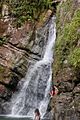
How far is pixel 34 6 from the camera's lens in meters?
27.2

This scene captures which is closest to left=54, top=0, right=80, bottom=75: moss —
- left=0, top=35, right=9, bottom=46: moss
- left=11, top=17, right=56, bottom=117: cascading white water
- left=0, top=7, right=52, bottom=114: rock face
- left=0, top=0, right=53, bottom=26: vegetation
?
left=11, top=17, right=56, bottom=117: cascading white water

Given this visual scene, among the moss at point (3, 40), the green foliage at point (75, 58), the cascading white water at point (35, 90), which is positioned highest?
the green foliage at point (75, 58)

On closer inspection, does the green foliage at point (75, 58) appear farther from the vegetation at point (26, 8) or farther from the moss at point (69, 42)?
the vegetation at point (26, 8)

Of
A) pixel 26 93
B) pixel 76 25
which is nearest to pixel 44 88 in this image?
pixel 26 93

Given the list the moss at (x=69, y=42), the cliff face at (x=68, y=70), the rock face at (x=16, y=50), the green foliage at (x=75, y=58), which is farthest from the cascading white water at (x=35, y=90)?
the green foliage at (x=75, y=58)

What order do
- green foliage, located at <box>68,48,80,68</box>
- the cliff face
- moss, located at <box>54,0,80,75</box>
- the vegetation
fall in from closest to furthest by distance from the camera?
the cliff face → green foliage, located at <box>68,48,80,68</box> → moss, located at <box>54,0,80,75</box> → the vegetation

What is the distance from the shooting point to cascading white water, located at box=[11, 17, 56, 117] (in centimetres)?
2302

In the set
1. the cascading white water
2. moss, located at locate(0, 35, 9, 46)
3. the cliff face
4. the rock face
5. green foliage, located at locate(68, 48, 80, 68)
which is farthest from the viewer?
moss, located at locate(0, 35, 9, 46)

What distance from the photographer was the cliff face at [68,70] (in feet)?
52.5

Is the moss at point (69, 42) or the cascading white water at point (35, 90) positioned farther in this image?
the cascading white water at point (35, 90)

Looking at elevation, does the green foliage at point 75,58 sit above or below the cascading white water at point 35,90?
above

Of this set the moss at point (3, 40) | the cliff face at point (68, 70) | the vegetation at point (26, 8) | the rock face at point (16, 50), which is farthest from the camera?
the vegetation at point (26, 8)

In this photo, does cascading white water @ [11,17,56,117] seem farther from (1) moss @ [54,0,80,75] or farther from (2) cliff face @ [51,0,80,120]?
(2) cliff face @ [51,0,80,120]

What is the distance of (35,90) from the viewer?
2358 cm
